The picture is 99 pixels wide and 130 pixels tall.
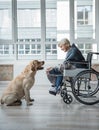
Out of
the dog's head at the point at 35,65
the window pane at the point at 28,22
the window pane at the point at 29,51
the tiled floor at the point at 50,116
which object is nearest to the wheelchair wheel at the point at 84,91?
the tiled floor at the point at 50,116

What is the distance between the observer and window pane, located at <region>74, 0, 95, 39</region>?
601 cm

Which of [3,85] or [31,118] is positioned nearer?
[31,118]

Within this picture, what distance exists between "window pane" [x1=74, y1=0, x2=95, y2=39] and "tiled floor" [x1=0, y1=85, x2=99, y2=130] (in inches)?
87.3

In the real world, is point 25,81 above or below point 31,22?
below

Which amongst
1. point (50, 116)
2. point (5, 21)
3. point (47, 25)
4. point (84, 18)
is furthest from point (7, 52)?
point (50, 116)

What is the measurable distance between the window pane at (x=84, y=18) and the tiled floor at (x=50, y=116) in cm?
222

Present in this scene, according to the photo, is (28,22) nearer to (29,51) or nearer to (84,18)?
(29,51)

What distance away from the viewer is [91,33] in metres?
6.04

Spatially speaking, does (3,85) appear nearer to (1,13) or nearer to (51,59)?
(51,59)

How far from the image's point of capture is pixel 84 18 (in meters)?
6.02

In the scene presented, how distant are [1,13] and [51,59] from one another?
4.90 ft

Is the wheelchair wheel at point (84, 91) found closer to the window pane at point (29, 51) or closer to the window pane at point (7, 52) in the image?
the window pane at point (29, 51)

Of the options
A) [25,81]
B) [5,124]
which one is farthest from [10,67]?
[5,124]

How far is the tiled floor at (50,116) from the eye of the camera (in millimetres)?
2918
